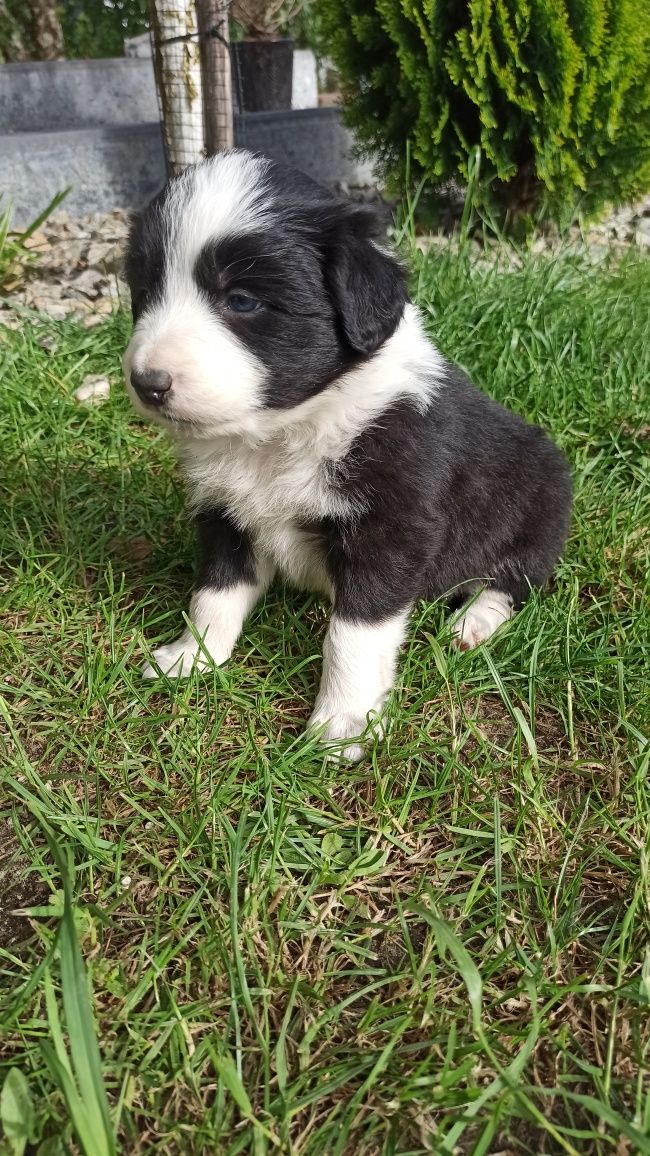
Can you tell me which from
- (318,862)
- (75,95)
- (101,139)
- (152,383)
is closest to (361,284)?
(152,383)

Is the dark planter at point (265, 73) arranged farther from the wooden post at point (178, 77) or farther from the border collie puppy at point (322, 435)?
the border collie puppy at point (322, 435)

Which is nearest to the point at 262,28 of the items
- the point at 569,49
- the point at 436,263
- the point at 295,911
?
the point at 569,49

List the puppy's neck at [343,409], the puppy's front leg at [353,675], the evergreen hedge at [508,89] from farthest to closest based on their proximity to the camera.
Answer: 1. the evergreen hedge at [508,89]
2. the puppy's front leg at [353,675]
3. the puppy's neck at [343,409]

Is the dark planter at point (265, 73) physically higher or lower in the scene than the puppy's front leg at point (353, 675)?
higher

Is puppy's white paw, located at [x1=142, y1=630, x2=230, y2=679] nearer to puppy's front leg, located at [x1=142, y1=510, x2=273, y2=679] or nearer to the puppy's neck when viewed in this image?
puppy's front leg, located at [x1=142, y1=510, x2=273, y2=679]

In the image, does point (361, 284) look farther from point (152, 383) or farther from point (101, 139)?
point (101, 139)

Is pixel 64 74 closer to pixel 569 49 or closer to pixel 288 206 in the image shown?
pixel 569 49

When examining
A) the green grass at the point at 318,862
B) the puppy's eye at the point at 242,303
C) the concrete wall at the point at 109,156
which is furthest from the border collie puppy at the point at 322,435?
the concrete wall at the point at 109,156
